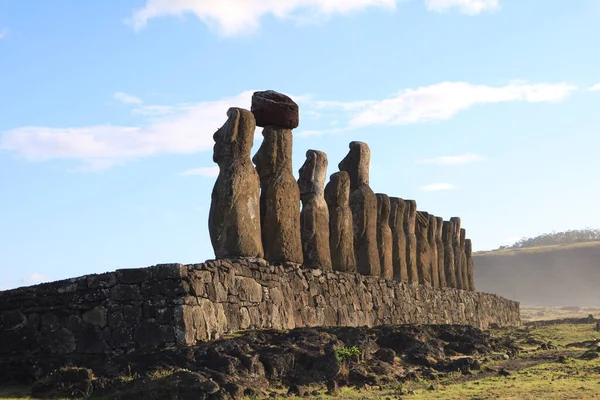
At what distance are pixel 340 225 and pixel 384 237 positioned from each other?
440cm

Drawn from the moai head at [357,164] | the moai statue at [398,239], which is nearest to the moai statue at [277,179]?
the moai head at [357,164]

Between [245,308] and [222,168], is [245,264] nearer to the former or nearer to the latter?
[245,308]

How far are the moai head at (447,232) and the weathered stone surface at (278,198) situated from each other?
17.4m

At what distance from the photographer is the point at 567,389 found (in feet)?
42.7

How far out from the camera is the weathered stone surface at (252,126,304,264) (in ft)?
60.2

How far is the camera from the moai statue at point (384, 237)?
25609 mm

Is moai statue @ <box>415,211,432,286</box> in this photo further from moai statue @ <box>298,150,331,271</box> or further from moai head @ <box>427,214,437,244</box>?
moai statue @ <box>298,150,331,271</box>

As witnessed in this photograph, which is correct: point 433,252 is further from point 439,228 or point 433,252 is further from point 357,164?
point 357,164

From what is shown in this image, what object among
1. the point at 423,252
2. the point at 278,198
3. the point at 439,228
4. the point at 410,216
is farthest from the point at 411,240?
the point at 278,198

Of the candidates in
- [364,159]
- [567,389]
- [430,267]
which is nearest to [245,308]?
[567,389]

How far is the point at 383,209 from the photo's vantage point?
26.2 meters

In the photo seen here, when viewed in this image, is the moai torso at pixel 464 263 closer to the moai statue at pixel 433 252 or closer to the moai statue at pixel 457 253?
the moai statue at pixel 457 253

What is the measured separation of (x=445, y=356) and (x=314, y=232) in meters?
4.28

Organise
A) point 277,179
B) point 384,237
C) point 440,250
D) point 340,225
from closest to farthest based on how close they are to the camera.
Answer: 1. point 277,179
2. point 340,225
3. point 384,237
4. point 440,250
